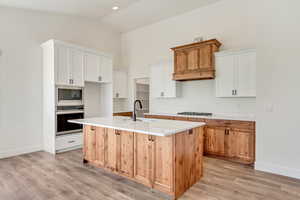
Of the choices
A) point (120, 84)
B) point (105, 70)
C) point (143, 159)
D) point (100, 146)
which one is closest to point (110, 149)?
point (100, 146)

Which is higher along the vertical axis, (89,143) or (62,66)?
(62,66)

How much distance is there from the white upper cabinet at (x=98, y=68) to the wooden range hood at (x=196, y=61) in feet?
6.62

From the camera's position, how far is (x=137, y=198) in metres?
2.24

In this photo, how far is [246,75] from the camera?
374 centimetres

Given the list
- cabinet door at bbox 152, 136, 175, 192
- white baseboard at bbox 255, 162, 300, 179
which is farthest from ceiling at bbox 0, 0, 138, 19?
white baseboard at bbox 255, 162, 300, 179

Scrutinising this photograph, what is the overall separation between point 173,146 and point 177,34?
13.1 ft

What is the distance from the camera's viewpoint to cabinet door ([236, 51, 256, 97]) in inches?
144

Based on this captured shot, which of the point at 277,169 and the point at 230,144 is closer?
the point at 277,169

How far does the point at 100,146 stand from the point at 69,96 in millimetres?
1978

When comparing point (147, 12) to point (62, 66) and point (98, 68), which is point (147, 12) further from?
point (62, 66)

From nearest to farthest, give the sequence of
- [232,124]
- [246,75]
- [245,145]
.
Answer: [245,145] → [232,124] → [246,75]

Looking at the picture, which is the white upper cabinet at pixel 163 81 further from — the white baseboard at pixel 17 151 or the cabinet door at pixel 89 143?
the white baseboard at pixel 17 151

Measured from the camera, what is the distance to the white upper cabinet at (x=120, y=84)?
5.93 metres

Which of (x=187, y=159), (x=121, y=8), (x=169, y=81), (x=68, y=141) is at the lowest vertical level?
(x=68, y=141)
